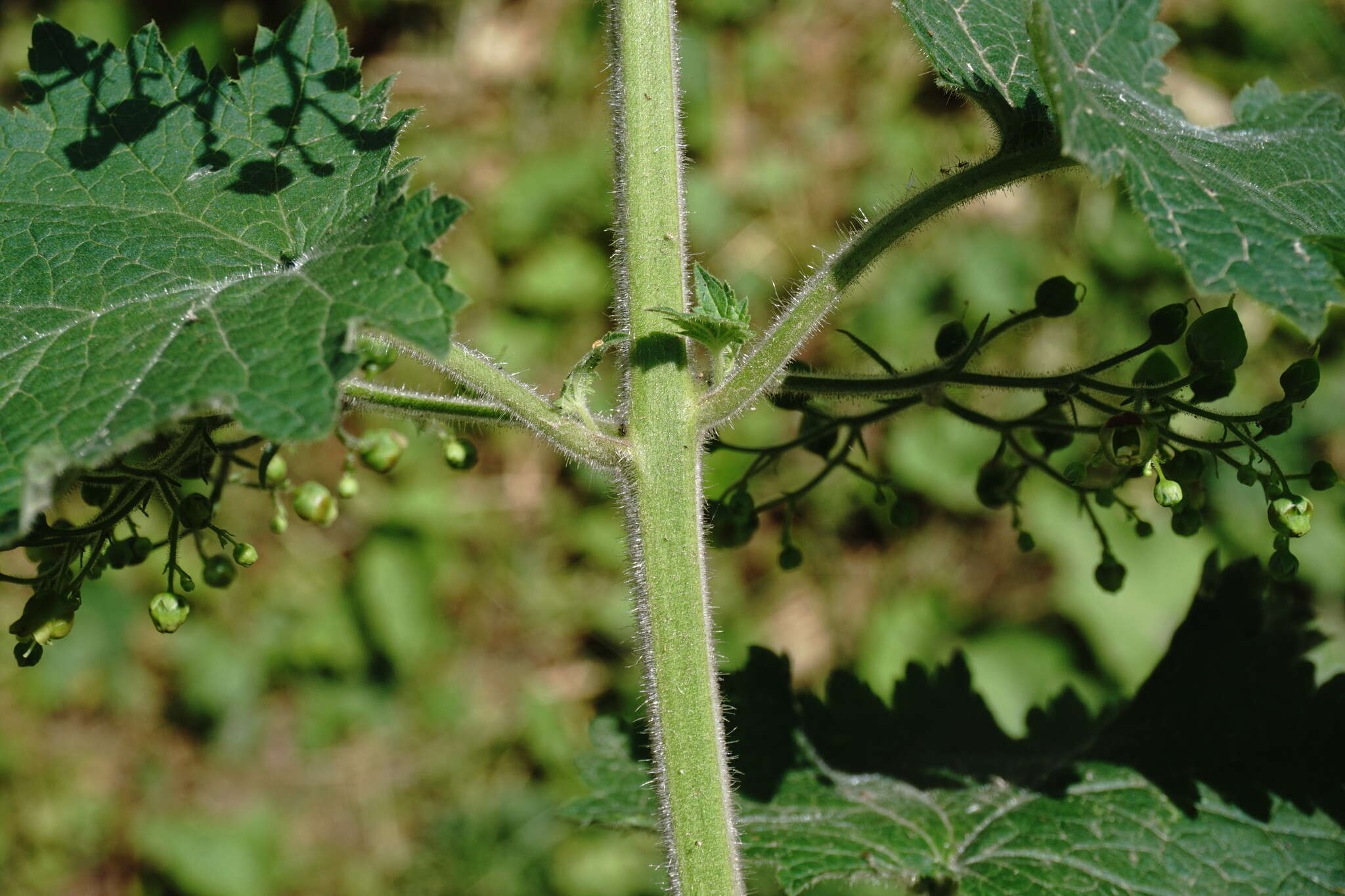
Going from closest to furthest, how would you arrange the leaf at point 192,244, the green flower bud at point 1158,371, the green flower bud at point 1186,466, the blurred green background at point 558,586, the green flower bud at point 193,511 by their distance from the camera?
the leaf at point 192,244, the green flower bud at point 193,511, the green flower bud at point 1186,466, the green flower bud at point 1158,371, the blurred green background at point 558,586

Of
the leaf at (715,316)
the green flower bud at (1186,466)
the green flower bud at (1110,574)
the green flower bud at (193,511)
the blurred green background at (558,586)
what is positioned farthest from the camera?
the blurred green background at (558,586)

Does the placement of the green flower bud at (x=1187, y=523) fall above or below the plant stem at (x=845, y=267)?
below

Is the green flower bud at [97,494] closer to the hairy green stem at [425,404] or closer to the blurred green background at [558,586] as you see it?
the hairy green stem at [425,404]

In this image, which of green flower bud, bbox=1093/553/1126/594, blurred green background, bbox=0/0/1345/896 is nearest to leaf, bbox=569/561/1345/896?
green flower bud, bbox=1093/553/1126/594

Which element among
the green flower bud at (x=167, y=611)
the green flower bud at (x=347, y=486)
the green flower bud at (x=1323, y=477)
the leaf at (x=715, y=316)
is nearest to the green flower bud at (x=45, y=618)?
the green flower bud at (x=167, y=611)

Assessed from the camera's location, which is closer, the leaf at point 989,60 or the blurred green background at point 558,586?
the leaf at point 989,60

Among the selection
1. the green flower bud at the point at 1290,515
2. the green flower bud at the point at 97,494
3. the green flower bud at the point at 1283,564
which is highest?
the green flower bud at the point at 97,494
